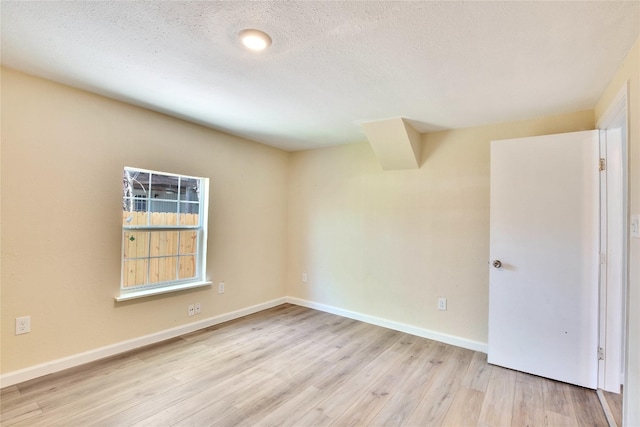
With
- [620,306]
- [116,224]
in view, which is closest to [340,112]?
[116,224]

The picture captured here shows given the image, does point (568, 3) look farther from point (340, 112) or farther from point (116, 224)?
point (116, 224)

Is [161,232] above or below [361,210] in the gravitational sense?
below

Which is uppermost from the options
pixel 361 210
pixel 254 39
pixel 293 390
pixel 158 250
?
pixel 254 39

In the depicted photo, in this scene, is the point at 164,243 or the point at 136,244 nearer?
Answer: the point at 136,244

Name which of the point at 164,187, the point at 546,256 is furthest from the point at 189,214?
the point at 546,256

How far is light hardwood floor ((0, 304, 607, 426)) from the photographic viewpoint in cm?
186

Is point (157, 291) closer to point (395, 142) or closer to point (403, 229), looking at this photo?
point (403, 229)

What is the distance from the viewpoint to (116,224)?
2.62 m

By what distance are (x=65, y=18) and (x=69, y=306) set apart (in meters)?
2.05

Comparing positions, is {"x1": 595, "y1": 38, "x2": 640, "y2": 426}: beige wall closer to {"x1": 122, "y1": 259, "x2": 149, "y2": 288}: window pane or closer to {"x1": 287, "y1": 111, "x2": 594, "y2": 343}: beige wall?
{"x1": 287, "y1": 111, "x2": 594, "y2": 343}: beige wall

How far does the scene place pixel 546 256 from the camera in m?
2.39

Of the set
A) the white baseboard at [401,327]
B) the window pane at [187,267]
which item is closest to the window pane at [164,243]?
the window pane at [187,267]

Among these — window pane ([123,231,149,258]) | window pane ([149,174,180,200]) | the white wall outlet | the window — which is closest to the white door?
the window

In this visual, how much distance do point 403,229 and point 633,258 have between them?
198 cm
